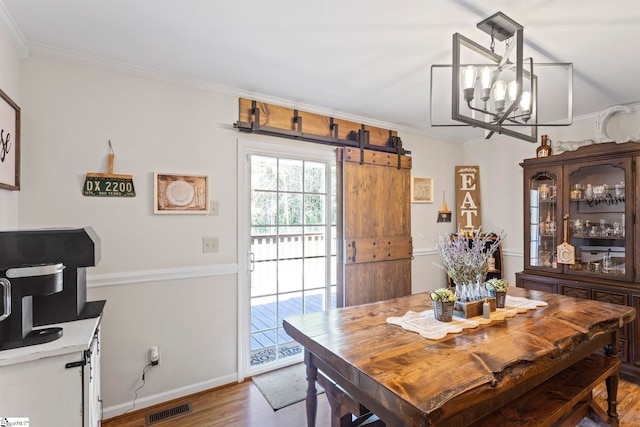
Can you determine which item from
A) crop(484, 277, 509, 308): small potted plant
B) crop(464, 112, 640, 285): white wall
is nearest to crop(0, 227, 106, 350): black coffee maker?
crop(484, 277, 509, 308): small potted plant

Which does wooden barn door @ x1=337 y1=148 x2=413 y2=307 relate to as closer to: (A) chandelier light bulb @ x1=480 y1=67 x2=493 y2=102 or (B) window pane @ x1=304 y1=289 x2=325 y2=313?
(B) window pane @ x1=304 y1=289 x2=325 y2=313

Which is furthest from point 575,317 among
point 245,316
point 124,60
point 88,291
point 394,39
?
point 124,60

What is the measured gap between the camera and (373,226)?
134 inches

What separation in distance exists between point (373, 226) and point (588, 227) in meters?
2.06

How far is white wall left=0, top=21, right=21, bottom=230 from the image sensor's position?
1.66 metres

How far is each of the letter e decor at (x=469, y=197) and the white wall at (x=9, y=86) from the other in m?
4.27

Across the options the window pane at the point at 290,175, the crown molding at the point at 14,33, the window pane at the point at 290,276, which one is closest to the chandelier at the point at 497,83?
the window pane at the point at 290,175

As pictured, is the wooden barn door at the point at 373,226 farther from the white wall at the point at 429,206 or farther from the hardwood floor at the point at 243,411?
the hardwood floor at the point at 243,411

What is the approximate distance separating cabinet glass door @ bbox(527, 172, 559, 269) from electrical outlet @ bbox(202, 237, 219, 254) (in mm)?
3150

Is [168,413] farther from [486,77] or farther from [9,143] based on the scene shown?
[486,77]

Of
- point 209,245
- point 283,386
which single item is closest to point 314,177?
point 209,245

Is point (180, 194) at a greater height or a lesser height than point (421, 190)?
lesser

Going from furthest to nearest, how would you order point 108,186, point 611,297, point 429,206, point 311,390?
1. point 429,206
2. point 611,297
3. point 108,186
4. point 311,390

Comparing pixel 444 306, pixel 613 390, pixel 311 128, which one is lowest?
pixel 613 390
